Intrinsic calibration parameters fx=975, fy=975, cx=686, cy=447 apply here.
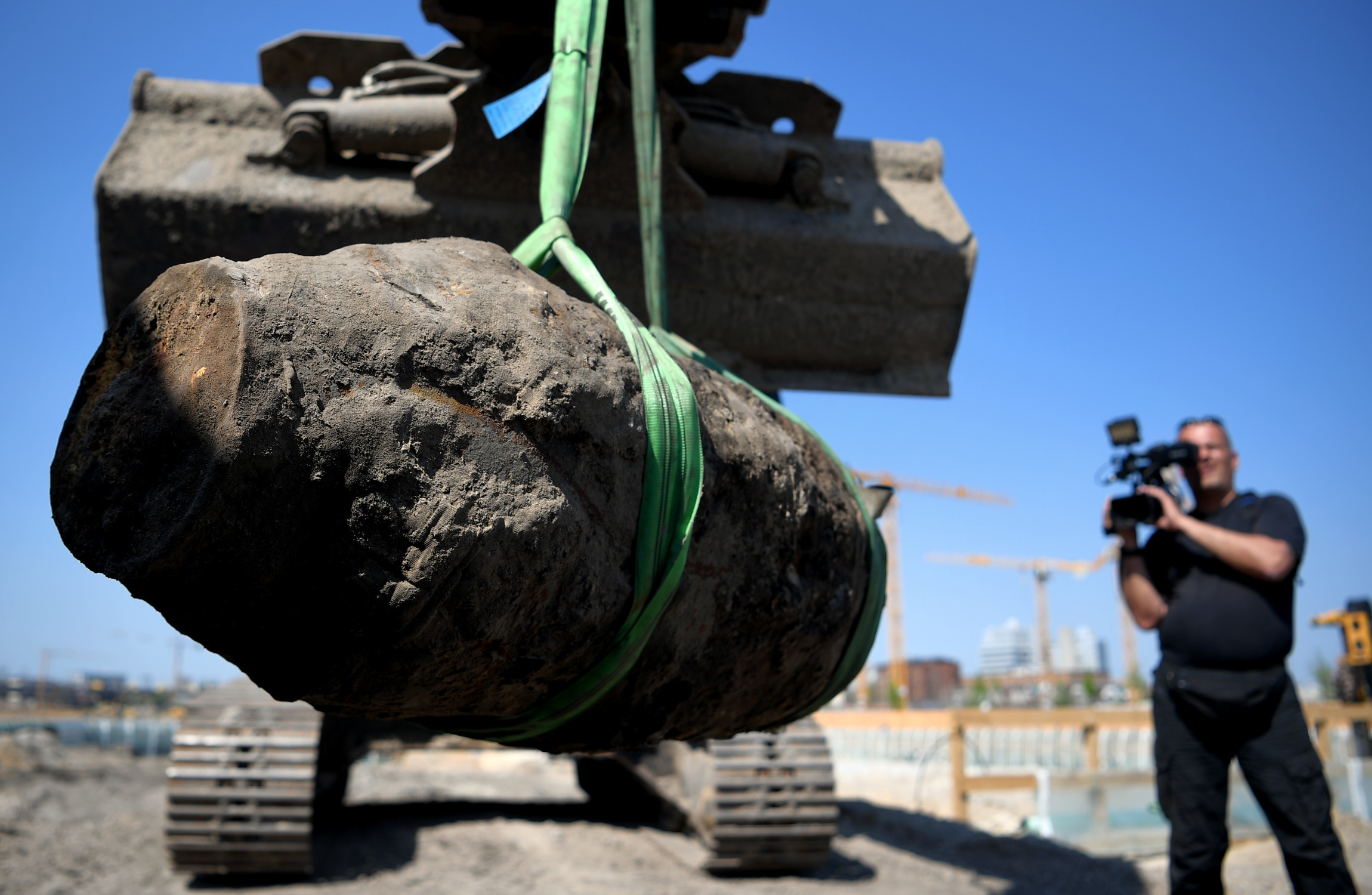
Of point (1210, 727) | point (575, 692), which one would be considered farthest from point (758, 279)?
point (575, 692)

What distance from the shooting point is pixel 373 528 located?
89cm

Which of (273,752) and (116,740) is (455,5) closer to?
(273,752)

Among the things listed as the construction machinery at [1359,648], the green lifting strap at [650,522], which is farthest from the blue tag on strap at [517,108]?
the construction machinery at [1359,648]

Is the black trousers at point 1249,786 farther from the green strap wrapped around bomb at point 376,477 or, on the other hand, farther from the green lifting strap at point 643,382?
the green strap wrapped around bomb at point 376,477

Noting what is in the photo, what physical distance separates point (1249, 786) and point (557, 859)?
3439 mm

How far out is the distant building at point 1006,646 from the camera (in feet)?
442

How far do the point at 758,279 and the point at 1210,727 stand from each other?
6.87ft

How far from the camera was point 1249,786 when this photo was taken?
3.09 metres

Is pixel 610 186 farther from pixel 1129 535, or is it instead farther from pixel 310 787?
pixel 310 787

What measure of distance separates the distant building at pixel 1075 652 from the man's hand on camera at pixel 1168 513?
39869 mm

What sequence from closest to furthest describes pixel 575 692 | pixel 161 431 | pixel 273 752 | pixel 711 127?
pixel 161 431
pixel 575 692
pixel 711 127
pixel 273 752

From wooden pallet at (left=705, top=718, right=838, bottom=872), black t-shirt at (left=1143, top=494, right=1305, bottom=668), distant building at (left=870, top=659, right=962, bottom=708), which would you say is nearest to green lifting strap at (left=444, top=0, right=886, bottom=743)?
black t-shirt at (left=1143, top=494, right=1305, bottom=668)

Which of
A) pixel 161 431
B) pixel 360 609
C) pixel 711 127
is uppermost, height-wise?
pixel 711 127

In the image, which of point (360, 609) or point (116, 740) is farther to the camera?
point (116, 740)
